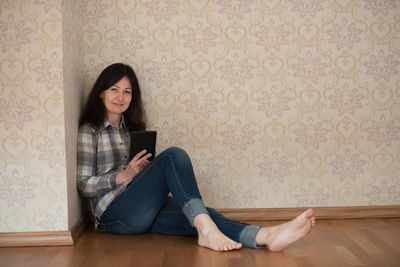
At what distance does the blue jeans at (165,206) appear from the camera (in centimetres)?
210

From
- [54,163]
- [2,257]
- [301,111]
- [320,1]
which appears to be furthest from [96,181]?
[320,1]

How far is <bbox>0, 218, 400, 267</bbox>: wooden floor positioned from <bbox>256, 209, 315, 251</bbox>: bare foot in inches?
1.9

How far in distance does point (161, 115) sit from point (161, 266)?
1.06 meters

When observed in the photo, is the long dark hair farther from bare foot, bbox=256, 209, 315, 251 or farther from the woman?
bare foot, bbox=256, 209, 315, 251

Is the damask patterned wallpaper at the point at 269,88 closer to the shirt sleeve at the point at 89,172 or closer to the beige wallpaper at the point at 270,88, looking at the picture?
the beige wallpaper at the point at 270,88

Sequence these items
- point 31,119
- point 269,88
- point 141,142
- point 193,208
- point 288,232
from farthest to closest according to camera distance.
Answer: point 269,88 < point 141,142 < point 31,119 < point 193,208 < point 288,232

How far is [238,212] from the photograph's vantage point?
275cm

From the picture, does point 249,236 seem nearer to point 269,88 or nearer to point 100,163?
point 100,163

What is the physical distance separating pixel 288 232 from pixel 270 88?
1025 millimetres

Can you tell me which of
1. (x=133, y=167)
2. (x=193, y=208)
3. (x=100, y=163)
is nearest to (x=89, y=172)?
(x=100, y=163)

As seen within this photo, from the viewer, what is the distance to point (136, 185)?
222cm

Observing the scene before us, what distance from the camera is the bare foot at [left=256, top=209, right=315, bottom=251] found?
1.93 meters

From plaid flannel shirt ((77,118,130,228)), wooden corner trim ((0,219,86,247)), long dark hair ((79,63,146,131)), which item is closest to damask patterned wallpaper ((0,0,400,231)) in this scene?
long dark hair ((79,63,146,131))

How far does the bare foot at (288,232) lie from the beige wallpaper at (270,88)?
2.37ft
